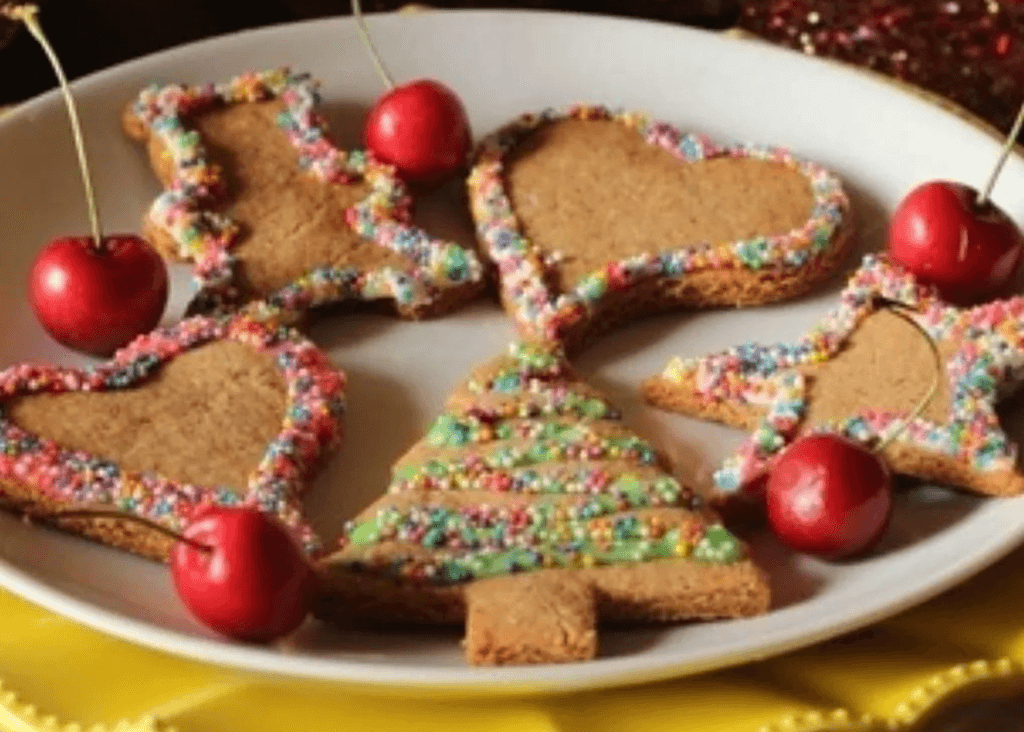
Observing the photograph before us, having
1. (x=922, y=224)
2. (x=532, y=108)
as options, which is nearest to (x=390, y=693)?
(x=922, y=224)

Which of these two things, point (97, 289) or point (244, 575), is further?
point (97, 289)

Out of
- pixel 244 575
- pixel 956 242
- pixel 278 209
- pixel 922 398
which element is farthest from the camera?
pixel 278 209

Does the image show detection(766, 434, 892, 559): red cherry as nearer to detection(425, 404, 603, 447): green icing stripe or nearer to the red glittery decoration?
detection(425, 404, 603, 447): green icing stripe

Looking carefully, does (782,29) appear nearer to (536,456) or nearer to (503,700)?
(536,456)

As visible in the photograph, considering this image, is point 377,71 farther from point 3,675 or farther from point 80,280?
point 3,675

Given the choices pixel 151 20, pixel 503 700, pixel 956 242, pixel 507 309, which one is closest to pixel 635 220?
pixel 507 309

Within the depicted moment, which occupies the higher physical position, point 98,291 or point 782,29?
point 98,291
